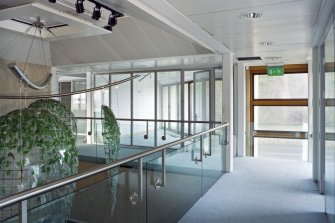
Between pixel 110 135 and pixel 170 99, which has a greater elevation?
pixel 170 99

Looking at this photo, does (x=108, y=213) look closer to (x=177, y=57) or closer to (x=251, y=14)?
(x=251, y=14)

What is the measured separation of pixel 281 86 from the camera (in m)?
8.31

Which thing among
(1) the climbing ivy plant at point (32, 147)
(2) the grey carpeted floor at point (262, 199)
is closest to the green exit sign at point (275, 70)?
(2) the grey carpeted floor at point (262, 199)

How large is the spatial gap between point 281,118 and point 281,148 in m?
0.84

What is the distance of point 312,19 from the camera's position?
11.6 feet

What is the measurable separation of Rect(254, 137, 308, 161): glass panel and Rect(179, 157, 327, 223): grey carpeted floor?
1.49 m

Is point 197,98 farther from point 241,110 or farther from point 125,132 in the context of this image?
point 125,132

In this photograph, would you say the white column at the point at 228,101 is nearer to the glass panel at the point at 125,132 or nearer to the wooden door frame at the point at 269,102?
the wooden door frame at the point at 269,102

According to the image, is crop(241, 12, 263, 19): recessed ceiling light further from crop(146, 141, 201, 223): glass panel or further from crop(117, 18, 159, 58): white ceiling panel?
crop(117, 18, 159, 58): white ceiling panel

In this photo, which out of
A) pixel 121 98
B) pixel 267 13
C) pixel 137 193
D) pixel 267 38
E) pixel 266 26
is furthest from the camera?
pixel 121 98

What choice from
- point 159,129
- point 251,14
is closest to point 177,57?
point 159,129

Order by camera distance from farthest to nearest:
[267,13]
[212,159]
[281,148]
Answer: [281,148] < [212,159] < [267,13]

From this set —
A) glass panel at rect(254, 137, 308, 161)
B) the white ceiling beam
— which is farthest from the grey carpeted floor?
the white ceiling beam

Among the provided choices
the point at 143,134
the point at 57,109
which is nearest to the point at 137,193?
the point at 57,109
